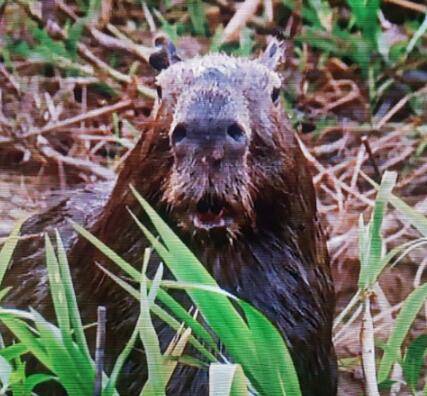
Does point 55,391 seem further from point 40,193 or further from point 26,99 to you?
point 26,99

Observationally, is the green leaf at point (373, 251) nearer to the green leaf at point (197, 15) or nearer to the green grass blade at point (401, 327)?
the green grass blade at point (401, 327)

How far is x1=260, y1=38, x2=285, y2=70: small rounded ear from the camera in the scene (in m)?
1.27

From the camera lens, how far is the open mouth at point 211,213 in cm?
117

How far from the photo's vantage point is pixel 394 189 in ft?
4.35

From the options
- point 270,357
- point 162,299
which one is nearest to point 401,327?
point 270,357

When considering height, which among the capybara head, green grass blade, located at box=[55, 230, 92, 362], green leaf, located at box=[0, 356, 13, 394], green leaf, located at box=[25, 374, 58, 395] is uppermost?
the capybara head

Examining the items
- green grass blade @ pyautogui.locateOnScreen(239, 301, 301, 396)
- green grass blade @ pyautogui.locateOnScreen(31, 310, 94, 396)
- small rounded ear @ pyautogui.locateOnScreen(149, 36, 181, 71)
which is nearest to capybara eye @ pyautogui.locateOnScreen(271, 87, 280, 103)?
small rounded ear @ pyautogui.locateOnScreen(149, 36, 181, 71)

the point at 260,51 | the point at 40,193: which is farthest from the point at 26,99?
the point at 260,51

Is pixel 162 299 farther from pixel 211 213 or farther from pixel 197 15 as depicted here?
pixel 197 15

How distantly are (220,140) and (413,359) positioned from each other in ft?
1.07

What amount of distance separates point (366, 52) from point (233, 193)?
364mm

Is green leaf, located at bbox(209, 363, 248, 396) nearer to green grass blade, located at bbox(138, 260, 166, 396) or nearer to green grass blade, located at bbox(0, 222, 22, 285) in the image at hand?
green grass blade, located at bbox(138, 260, 166, 396)

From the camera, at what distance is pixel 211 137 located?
1.14 meters

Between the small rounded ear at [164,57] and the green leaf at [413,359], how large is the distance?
16.0 inches
